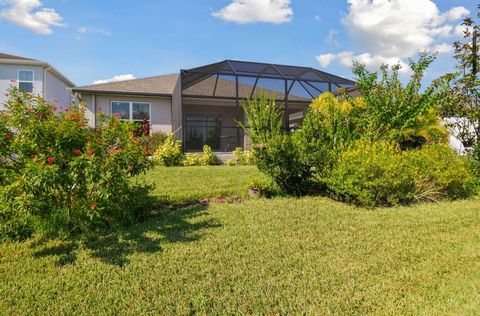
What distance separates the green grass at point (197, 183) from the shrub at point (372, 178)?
7.99 feet

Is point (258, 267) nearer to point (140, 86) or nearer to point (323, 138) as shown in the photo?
point (323, 138)

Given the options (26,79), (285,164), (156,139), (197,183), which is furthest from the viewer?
(26,79)

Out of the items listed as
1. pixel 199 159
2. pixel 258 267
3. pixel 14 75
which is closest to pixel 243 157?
pixel 199 159

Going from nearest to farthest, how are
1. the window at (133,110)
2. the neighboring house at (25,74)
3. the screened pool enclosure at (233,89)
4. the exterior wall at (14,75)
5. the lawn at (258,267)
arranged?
1. the lawn at (258,267)
2. the screened pool enclosure at (233,89)
3. the window at (133,110)
4. the neighboring house at (25,74)
5. the exterior wall at (14,75)

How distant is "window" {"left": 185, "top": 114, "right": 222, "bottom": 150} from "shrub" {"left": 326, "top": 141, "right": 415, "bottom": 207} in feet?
46.9

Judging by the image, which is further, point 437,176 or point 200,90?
point 200,90

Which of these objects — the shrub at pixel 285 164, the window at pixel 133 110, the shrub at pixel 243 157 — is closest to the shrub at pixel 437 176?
the shrub at pixel 285 164

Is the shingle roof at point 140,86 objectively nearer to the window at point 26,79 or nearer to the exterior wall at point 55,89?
the exterior wall at point 55,89

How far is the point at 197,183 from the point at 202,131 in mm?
12939

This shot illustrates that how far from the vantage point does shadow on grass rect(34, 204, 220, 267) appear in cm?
414

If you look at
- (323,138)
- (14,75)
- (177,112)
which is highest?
(14,75)

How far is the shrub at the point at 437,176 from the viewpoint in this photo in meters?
7.40

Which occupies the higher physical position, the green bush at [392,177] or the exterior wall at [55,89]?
the exterior wall at [55,89]

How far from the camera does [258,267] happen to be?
373cm
